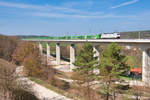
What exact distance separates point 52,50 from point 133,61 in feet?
201

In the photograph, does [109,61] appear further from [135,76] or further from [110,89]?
[135,76]

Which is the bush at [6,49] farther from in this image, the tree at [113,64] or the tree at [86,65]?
the tree at [113,64]

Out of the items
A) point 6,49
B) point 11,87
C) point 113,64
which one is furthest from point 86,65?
point 6,49

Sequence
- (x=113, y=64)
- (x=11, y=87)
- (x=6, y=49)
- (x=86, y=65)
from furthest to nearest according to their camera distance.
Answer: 1. (x=6, y=49)
2. (x=86, y=65)
3. (x=113, y=64)
4. (x=11, y=87)

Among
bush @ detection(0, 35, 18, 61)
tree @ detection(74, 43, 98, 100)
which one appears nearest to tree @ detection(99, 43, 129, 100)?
tree @ detection(74, 43, 98, 100)

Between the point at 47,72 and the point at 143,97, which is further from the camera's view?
the point at 47,72

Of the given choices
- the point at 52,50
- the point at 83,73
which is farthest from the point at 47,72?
the point at 52,50

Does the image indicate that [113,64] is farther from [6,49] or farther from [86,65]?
[6,49]

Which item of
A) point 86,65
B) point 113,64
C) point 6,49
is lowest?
point 86,65

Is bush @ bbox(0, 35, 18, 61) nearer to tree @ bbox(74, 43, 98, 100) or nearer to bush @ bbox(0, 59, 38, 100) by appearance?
tree @ bbox(74, 43, 98, 100)

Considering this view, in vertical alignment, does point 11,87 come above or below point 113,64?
below

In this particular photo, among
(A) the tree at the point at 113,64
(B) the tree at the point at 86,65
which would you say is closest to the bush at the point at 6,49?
(B) the tree at the point at 86,65

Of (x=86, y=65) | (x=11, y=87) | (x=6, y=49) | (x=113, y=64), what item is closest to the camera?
(x=11, y=87)

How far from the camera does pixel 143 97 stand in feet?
63.0
